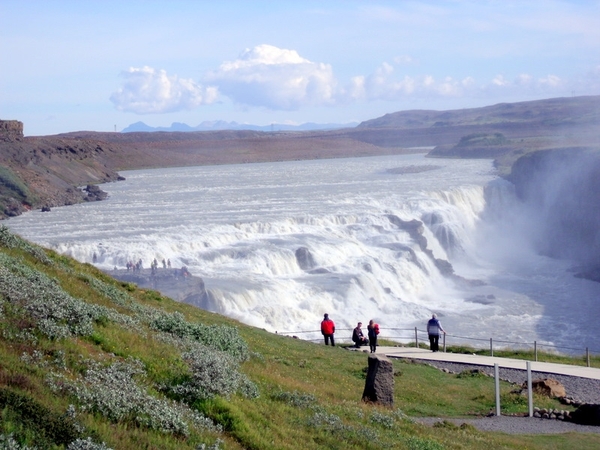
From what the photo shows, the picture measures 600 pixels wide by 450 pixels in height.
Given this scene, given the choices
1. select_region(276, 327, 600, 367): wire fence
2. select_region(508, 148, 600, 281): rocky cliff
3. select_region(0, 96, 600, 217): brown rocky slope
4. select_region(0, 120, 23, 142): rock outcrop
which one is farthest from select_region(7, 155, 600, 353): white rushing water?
select_region(0, 120, 23, 142): rock outcrop

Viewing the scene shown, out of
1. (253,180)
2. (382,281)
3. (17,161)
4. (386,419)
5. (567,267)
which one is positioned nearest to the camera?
(386,419)

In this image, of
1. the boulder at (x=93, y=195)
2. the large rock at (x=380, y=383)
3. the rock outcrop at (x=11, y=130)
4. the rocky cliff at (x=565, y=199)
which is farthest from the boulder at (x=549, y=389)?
the rock outcrop at (x=11, y=130)

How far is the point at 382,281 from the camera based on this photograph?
37.9m

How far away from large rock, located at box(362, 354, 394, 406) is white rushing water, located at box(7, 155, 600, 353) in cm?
1757

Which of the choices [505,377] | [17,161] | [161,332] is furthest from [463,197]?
[161,332]

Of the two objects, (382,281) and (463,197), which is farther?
(463,197)

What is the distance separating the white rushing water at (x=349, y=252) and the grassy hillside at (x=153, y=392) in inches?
667

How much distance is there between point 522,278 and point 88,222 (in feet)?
85.6

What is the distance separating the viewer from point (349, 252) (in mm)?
41375

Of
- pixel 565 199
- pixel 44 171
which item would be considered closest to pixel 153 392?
pixel 565 199

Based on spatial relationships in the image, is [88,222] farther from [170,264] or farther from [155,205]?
[170,264]

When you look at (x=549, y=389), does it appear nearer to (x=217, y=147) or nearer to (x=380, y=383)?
(x=380, y=383)

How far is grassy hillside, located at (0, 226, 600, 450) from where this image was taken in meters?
5.83

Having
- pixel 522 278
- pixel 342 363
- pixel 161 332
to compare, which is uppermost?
pixel 161 332
